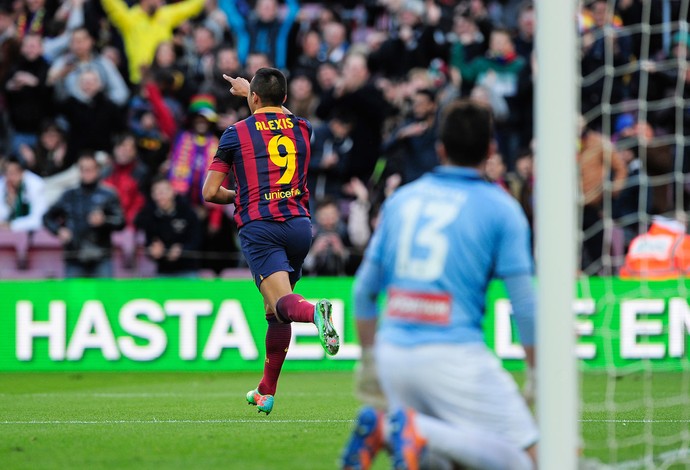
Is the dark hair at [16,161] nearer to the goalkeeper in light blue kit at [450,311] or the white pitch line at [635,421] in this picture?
the white pitch line at [635,421]

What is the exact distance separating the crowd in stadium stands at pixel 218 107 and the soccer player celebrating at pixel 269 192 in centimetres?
479

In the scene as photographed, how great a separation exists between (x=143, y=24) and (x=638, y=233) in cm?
749

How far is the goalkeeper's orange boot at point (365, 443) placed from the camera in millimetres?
4910

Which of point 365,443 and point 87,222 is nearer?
point 365,443

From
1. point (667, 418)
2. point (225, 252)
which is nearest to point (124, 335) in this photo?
point (225, 252)

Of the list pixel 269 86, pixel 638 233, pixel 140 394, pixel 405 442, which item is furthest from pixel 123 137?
pixel 405 442

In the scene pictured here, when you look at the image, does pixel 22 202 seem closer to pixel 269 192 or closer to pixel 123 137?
pixel 123 137

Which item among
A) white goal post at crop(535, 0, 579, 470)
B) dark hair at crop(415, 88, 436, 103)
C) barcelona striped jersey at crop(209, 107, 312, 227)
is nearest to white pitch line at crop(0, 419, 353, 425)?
barcelona striped jersey at crop(209, 107, 312, 227)

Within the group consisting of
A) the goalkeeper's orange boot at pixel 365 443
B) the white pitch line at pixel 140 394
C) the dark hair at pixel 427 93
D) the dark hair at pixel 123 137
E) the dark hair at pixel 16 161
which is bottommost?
the white pitch line at pixel 140 394

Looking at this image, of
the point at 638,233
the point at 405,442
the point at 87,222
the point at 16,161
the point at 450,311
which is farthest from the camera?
the point at 16,161

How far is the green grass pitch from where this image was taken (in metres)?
6.92

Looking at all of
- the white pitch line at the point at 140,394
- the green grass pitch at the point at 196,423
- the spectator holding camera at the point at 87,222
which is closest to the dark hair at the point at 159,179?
the spectator holding camera at the point at 87,222

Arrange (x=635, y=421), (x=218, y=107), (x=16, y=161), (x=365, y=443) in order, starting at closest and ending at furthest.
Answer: (x=365, y=443) < (x=635, y=421) < (x=16, y=161) < (x=218, y=107)

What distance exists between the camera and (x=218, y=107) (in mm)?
15961
